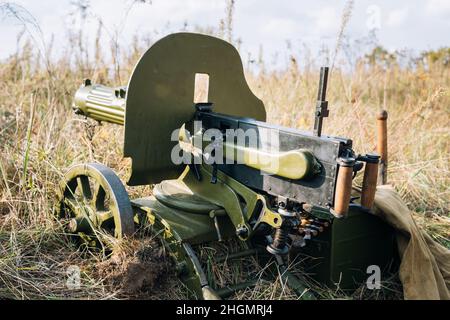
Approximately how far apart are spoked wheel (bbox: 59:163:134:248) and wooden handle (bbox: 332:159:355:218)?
1.24 m

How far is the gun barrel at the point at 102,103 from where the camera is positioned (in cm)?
361

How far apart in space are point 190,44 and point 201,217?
1089 mm

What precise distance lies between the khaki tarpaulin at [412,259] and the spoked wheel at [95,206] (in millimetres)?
1532

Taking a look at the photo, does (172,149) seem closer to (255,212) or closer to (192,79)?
(192,79)

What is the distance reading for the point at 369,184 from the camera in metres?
2.82

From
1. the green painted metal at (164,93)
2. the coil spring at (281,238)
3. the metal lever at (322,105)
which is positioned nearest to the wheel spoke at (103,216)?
the green painted metal at (164,93)

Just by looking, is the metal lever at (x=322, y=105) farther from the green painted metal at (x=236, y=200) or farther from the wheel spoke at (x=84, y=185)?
the wheel spoke at (x=84, y=185)

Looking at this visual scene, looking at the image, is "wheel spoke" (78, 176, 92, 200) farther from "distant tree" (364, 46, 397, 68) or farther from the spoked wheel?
"distant tree" (364, 46, 397, 68)

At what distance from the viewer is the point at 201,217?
3314mm

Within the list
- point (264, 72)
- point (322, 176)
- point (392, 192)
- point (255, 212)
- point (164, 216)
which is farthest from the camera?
point (264, 72)

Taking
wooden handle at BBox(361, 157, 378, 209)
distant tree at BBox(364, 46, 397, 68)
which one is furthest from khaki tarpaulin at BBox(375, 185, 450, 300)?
distant tree at BBox(364, 46, 397, 68)

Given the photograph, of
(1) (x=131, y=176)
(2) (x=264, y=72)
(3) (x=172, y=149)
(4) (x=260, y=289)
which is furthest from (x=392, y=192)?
(2) (x=264, y=72)

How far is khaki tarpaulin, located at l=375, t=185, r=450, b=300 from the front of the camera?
3.12 m
